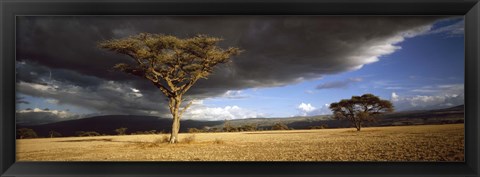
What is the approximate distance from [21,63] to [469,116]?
691 cm

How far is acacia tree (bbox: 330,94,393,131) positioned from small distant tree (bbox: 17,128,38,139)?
4944 mm

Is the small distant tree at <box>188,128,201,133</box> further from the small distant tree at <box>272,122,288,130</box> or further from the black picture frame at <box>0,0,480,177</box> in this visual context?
the small distant tree at <box>272,122,288,130</box>

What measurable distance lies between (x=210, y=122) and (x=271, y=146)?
1177 mm

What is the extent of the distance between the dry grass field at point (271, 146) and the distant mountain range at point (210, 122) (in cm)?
14

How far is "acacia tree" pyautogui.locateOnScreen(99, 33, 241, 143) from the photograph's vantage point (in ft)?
20.6

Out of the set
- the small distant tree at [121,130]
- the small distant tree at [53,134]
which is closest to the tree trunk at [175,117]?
the small distant tree at [121,130]

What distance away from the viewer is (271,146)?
6688 mm

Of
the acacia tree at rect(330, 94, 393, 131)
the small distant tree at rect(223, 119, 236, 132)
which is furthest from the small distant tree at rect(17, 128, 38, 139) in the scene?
the acacia tree at rect(330, 94, 393, 131)

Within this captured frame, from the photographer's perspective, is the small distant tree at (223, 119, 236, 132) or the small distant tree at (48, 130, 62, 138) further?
the small distant tree at (223, 119, 236, 132)

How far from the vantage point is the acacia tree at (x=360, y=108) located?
6.36 metres

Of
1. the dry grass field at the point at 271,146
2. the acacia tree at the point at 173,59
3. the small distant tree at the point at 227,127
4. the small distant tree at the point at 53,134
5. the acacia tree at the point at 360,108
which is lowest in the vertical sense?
the dry grass field at the point at 271,146

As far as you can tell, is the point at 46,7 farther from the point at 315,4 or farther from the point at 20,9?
the point at 315,4

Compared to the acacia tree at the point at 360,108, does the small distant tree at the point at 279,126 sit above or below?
below

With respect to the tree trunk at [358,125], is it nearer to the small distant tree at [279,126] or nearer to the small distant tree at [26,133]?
the small distant tree at [279,126]
